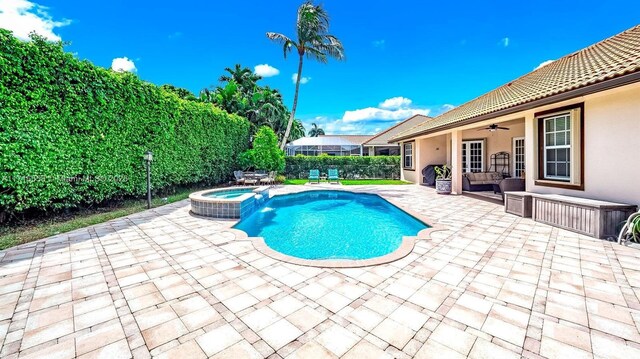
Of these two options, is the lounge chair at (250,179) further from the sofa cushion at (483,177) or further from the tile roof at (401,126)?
the tile roof at (401,126)

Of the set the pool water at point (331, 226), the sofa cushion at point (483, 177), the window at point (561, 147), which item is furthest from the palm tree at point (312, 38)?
the window at point (561, 147)

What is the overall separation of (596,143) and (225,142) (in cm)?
1727

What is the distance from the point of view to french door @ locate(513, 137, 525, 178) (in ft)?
44.4

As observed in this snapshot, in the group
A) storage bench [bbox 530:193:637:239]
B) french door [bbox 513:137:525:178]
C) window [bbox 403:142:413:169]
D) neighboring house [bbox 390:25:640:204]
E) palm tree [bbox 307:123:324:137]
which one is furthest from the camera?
palm tree [bbox 307:123:324:137]

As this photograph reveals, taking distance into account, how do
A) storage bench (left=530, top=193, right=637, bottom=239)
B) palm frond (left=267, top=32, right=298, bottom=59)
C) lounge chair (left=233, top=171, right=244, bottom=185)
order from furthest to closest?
palm frond (left=267, top=32, right=298, bottom=59) → lounge chair (left=233, top=171, right=244, bottom=185) → storage bench (left=530, top=193, right=637, bottom=239)

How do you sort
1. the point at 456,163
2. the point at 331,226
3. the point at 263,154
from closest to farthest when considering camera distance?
the point at 331,226, the point at 456,163, the point at 263,154

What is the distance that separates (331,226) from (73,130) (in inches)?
324

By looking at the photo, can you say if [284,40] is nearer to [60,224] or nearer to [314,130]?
[60,224]

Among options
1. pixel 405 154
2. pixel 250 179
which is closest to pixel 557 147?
pixel 405 154

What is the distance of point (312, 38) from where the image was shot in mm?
20219

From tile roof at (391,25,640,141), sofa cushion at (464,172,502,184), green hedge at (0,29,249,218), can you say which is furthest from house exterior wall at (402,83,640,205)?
green hedge at (0,29,249,218)

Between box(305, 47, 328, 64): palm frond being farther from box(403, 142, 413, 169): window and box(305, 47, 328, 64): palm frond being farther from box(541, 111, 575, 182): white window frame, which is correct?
box(541, 111, 575, 182): white window frame

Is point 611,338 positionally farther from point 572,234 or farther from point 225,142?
point 225,142

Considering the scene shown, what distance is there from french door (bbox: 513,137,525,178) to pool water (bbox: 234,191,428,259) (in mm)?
7651
